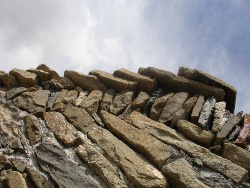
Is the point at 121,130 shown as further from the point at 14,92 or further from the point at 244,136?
the point at 14,92

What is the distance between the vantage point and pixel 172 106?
4.92 meters

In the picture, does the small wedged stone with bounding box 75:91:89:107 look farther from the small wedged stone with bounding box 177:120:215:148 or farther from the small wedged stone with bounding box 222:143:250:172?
the small wedged stone with bounding box 222:143:250:172

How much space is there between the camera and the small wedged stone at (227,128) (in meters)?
4.26

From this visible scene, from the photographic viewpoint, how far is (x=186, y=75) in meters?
5.30

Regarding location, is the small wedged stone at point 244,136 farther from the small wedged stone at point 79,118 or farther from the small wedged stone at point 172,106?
the small wedged stone at point 79,118

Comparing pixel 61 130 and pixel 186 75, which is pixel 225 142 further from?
pixel 61 130

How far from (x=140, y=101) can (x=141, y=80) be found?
0.46 m

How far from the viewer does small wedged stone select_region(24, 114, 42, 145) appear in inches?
179

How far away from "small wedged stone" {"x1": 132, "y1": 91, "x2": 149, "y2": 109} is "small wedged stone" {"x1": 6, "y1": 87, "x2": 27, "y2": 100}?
1867 millimetres

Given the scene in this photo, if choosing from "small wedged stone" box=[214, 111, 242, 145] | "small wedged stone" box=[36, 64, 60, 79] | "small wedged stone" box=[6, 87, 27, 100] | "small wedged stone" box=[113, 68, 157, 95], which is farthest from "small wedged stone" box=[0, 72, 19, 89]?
"small wedged stone" box=[214, 111, 242, 145]

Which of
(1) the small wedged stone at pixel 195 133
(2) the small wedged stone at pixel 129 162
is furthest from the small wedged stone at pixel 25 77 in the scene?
(1) the small wedged stone at pixel 195 133

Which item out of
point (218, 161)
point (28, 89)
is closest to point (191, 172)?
point (218, 161)

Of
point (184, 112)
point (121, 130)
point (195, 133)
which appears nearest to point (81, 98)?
point (121, 130)

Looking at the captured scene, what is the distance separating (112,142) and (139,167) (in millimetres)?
587
